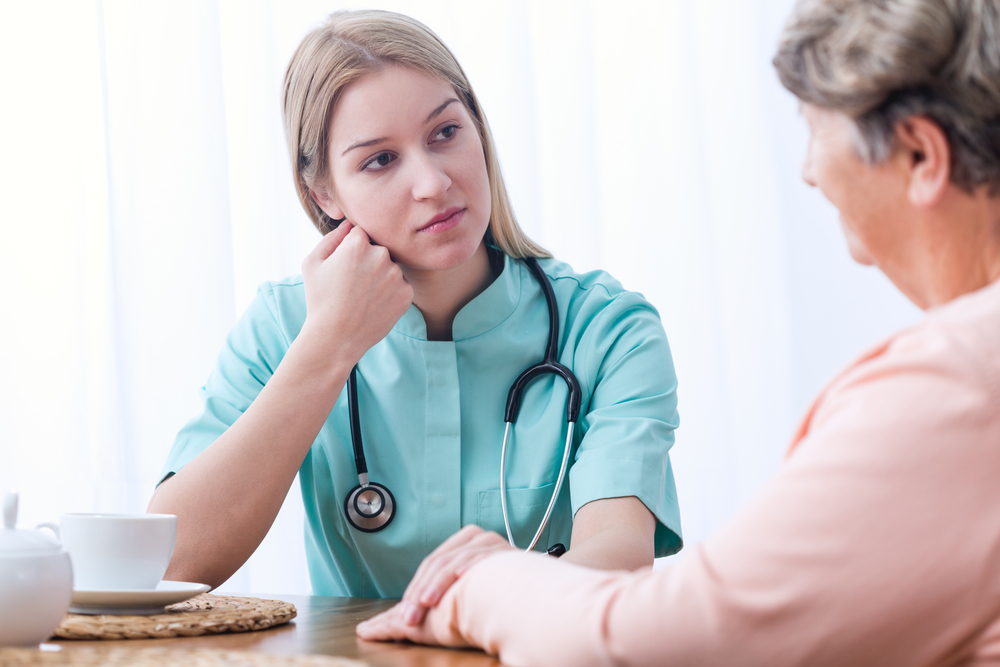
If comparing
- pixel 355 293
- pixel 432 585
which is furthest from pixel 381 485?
pixel 432 585

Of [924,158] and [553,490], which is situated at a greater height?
[924,158]

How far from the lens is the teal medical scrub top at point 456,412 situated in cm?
128

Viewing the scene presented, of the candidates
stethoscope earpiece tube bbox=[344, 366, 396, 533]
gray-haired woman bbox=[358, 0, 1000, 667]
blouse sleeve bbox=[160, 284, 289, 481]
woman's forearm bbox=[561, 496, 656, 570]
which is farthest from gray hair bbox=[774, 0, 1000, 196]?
blouse sleeve bbox=[160, 284, 289, 481]

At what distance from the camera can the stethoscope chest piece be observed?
1.27 meters

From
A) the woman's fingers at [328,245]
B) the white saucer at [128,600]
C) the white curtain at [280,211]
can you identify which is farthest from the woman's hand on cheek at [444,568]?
the white curtain at [280,211]

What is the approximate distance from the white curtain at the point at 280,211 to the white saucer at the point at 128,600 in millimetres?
1357

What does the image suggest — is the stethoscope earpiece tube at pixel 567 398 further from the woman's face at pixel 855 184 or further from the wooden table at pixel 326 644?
the woman's face at pixel 855 184

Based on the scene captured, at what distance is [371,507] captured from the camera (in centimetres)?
128

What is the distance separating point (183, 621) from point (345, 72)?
797 millimetres

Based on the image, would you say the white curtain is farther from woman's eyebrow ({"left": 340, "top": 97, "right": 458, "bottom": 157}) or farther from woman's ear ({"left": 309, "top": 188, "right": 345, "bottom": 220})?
woman's eyebrow ({"left": 340, "top": 97, "right": 458, "bottom": 157})

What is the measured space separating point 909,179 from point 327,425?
0.94 metres

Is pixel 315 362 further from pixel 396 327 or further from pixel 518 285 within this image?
pixel 518 285

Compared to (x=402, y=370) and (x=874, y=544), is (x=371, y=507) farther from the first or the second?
(x=874, y=544)

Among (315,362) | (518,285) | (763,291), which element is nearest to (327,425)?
(315,362)
